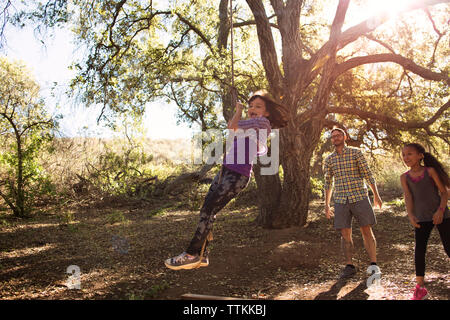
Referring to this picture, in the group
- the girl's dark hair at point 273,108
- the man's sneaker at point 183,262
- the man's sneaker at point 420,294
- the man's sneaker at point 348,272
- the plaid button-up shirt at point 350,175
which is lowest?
the man's sneaker at point 348,272

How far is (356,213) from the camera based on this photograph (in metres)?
4.66

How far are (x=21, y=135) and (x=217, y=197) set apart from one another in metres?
8.86

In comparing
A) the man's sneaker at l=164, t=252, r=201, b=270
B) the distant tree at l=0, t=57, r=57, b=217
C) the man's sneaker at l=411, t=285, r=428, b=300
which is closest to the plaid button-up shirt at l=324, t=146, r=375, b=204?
the man's sneaker at l=411, t=285, r=428, b=300

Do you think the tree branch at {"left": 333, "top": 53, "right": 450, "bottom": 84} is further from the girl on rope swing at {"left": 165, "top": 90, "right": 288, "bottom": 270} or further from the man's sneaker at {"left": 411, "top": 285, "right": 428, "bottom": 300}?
the man's sneaker at {"left": 411, "top": 285, "right": 428, "bottom": 300}

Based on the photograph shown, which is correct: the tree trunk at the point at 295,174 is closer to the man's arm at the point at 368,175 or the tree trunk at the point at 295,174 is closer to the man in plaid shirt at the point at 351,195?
the man in plaid shirt at the point at 351,195

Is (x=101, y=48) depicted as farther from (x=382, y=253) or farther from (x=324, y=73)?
(x=382, y=253)

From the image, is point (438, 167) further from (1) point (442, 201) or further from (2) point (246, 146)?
(2) point (246, 146)

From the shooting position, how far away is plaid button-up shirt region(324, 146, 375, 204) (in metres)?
4.66

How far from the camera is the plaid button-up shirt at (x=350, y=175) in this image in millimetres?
4660

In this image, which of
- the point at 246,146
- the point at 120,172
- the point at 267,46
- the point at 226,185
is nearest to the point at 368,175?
the point at 246,146

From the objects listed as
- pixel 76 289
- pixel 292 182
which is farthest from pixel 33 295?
pixel 292 182

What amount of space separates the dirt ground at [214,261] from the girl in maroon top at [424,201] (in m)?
0.57

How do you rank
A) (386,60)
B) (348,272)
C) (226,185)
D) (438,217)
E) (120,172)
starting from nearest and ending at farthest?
(226,185) → (438,217) → (348,272) → (386,60) → (120,172)

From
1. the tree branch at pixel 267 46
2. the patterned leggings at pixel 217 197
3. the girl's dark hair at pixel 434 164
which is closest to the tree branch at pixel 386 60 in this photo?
the tree branch at pixel 267 46
